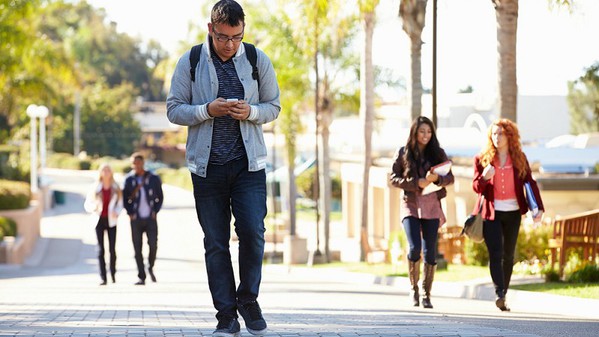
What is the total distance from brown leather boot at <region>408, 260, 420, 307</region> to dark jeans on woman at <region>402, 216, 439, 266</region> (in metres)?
0.21

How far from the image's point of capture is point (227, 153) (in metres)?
7.98

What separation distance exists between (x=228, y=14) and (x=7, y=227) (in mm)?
28030

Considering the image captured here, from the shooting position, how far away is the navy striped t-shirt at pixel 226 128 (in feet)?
26.1

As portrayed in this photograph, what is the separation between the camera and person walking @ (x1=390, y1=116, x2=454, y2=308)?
1299 centimetres

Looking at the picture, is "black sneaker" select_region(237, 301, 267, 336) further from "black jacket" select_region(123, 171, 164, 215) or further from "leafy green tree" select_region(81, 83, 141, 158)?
"leafy green tree" select_region(81, 83, 141, 158)

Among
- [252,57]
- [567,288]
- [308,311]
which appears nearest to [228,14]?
[252,57]

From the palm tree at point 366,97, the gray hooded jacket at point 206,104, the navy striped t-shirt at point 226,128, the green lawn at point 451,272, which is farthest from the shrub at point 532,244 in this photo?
the navy striped t-shirt at point 226,128

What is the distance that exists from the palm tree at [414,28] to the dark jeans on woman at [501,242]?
13.2 metres

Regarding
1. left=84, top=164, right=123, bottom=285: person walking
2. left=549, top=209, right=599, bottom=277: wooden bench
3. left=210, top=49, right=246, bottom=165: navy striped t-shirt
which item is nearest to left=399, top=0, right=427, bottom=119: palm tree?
left=84, top=164, right=123, bottom=285: person walking

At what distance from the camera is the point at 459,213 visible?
113ft

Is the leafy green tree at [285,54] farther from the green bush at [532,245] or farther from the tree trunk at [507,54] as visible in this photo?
the tree trunk at [507,54]

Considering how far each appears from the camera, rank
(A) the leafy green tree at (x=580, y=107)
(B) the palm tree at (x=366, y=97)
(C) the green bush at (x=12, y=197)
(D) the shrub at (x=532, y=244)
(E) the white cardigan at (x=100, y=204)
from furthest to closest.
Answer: (A) the leafy green tree at (x=580, y=107) < (C) the green bush at (x=12, y=197) < (B) the palm tree at (x=366, y=97) < (D) the shrub at (x=532, y=244) < (E) the white cardigan at (x=100, y=204)

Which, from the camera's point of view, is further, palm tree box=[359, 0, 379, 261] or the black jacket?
palm tree box=[359, 0, 379, 261]

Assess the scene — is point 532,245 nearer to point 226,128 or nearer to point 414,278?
point 414,278
